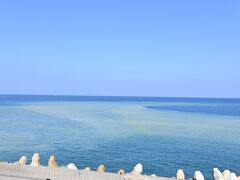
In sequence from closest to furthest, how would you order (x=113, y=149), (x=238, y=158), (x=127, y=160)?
(x=127, y=160) < (x=238, y=158) < (x=113, y=149)

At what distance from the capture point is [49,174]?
644 inches

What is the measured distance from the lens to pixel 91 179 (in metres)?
15.9

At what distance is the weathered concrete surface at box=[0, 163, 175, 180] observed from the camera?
15.9 meters

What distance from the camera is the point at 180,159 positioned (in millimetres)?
32750

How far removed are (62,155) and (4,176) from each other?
1692cm

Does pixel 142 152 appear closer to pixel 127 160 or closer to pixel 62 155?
pixel 127 160

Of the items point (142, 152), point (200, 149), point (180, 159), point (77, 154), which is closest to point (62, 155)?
point (77, 154)

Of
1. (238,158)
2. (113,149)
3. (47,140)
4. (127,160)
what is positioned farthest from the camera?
(47,140)

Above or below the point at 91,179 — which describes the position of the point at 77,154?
below

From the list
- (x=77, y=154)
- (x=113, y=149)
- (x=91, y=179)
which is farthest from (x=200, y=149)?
(x=91, y=179)

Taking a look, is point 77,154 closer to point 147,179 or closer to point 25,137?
point 25,137

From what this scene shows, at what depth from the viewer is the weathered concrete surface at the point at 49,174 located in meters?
15.9

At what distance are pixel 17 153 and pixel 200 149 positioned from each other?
18166 mm

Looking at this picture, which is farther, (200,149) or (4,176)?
(200,149)
